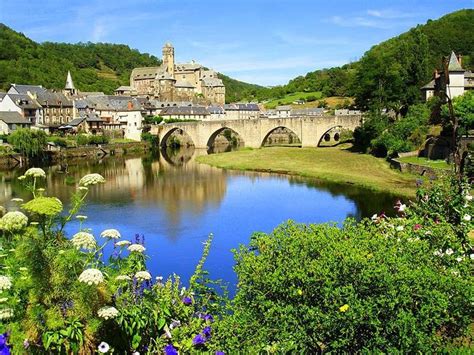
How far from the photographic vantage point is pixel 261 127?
69.2 m

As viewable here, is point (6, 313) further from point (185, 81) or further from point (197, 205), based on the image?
point (185, 81)

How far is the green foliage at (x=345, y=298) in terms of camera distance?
23.5 ft

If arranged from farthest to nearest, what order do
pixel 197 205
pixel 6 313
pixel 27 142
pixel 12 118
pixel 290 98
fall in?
pixel 290 98 → pixel 12 118 → pixel 27 142 → pixel 197 205 → pixel 6 313

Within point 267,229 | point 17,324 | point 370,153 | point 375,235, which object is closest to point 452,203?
point 375,235

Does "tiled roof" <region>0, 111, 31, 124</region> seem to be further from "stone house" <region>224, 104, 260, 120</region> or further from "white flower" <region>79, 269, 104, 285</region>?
"white flower" <region>79, 269, 104, 285</region>

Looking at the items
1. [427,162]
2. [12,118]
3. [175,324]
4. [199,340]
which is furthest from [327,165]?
[12,118]

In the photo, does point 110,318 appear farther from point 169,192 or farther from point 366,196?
point 169,192

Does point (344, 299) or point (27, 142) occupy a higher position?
point (27, 142)

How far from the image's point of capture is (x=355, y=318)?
707 centimetres

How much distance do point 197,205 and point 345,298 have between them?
23.9 metres

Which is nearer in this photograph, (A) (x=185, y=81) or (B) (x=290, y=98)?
(A) (x=185, y=81)

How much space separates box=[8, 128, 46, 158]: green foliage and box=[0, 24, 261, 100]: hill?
47969 mm

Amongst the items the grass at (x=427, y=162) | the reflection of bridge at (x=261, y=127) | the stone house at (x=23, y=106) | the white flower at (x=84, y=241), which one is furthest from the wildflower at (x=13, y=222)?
the stone house at (x=23, y=106)

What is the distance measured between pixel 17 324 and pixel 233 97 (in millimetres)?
148105
